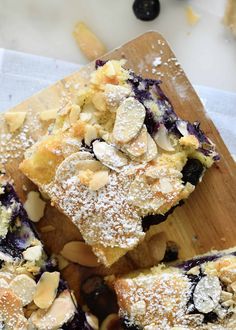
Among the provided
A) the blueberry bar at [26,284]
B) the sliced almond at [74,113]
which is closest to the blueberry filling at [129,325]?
the blueberry bar at [26,284]

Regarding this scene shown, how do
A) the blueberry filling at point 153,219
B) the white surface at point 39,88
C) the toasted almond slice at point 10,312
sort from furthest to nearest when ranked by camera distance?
1. the white surface at point 39,88
2. the blueberry filling at point 153,219
3. the toasted almond slice at point 10,312

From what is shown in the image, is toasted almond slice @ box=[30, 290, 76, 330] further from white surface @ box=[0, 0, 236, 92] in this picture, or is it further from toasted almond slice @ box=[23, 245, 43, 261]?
white surface @ box=[0, 0, 236, 92]

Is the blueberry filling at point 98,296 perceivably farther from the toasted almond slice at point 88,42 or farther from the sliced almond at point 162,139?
the toasted almond slice at point 88,42

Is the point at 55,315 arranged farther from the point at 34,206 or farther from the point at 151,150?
the point at 151,150

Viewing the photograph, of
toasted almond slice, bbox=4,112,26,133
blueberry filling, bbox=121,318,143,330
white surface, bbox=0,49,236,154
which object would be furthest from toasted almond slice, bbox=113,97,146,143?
blueberry filling, bbox=121,318,143,330

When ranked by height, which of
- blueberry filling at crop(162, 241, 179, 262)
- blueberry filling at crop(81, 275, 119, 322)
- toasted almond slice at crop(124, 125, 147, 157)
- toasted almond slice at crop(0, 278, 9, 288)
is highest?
toasted almond slice at crop(124, 125, 147, 157)

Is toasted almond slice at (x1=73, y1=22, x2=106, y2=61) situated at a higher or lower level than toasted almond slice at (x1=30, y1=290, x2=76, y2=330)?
higher
